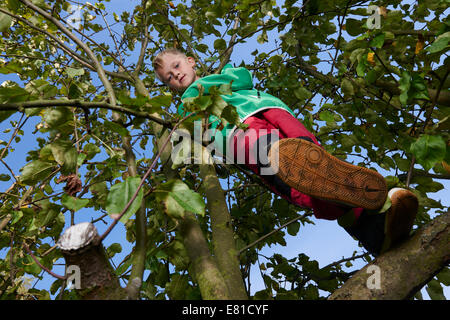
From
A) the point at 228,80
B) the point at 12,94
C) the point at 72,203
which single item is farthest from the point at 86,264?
the point at 228,80

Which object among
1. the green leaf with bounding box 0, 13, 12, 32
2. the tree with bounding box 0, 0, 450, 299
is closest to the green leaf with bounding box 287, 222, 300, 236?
the tree with bounding box 0, 0, 450, 299

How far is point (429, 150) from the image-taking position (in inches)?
42.1

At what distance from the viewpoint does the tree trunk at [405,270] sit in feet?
3.28

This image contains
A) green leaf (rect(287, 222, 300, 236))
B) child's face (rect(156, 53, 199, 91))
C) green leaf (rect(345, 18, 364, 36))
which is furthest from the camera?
green leaf (rect(287, 222, 300, 236))

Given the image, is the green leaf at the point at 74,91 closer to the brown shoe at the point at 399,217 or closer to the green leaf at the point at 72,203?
the green leaf at the point at 72,203

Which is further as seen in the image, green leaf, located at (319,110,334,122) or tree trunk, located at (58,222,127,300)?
green leaf, located at (319,110,334,122)

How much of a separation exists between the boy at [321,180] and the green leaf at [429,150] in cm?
15

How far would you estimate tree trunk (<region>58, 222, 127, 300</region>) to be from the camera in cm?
86

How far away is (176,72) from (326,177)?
1.34 metres

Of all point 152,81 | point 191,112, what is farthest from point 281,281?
point 152,81

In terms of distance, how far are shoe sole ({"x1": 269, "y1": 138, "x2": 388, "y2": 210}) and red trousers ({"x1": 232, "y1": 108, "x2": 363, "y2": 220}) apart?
0.13 m

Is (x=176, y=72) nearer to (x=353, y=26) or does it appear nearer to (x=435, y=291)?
(x=353, y=26)

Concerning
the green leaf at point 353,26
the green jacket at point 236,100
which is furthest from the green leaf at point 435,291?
the green leaf at point 353,26

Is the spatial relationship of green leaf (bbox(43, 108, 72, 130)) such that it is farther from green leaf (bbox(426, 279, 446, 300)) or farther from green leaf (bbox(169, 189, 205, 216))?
green leaf (bbox(426, 279, 446, 300))
